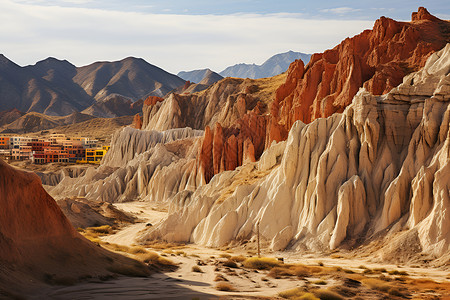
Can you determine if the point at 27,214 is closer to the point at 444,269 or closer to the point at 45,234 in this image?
the point at 45,234

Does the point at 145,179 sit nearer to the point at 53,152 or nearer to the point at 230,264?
the point at 53,152

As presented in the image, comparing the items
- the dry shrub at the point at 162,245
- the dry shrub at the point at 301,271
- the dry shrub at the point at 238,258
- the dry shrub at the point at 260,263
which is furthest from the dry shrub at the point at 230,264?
the dry shrub at the point at 162,245

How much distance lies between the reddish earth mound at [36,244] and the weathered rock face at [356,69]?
3832 centimetres

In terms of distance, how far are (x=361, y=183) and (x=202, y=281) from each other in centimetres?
1633

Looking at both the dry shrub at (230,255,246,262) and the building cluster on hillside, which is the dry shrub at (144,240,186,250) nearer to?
the dry shrub at (230,255,246,262)

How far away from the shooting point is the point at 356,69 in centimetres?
6662

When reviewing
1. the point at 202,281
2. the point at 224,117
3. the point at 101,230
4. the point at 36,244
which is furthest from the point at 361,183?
the point at 224,117

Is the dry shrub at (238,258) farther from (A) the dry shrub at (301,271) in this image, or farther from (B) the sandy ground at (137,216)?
(B) the sandy ground at (137,216)

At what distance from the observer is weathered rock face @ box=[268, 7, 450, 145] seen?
6438cm

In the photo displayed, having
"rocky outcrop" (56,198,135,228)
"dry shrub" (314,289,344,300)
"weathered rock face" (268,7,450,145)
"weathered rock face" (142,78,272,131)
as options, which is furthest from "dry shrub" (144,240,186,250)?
"weathered rock face" (142,78,272,131)

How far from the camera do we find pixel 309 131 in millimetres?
45938

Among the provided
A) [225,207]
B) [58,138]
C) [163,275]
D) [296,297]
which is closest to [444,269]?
[296,297]

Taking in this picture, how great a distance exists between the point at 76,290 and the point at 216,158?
5675 centimetres

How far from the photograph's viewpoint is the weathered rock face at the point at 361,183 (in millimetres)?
37938
